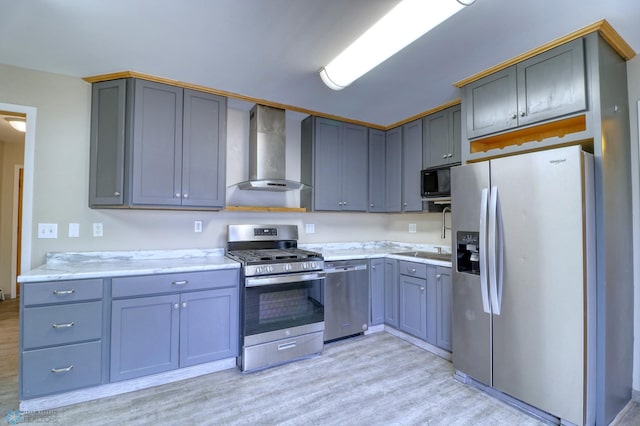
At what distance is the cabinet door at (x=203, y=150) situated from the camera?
2.70 meters

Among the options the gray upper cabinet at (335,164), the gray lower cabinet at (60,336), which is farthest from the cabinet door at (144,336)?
the gray upper cabinet at (335,164)

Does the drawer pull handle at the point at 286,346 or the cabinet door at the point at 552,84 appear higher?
the cabinet door at the point at 552,84

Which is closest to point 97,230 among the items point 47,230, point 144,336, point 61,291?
point 47,230

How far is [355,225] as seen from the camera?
4.03 meters

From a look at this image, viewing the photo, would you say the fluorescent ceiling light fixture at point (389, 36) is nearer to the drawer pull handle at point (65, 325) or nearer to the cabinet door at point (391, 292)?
the cabinet door at point (391, 292)

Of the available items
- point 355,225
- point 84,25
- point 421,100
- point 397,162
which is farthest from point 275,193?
point 84,25

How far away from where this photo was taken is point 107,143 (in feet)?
8.26

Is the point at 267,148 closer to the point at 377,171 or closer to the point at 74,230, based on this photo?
the point at 377,171

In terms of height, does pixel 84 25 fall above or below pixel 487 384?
above

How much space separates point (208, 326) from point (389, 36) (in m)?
2.57

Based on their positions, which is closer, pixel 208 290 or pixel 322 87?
pixel 208 290

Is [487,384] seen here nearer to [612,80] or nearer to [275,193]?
[612,80]

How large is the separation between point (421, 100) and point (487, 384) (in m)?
2.59

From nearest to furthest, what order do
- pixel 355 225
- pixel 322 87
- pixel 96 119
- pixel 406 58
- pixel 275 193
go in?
pixel 406 58
pixel 96 119
pixel 322 87
pixel 275 193
pixel 355 225
